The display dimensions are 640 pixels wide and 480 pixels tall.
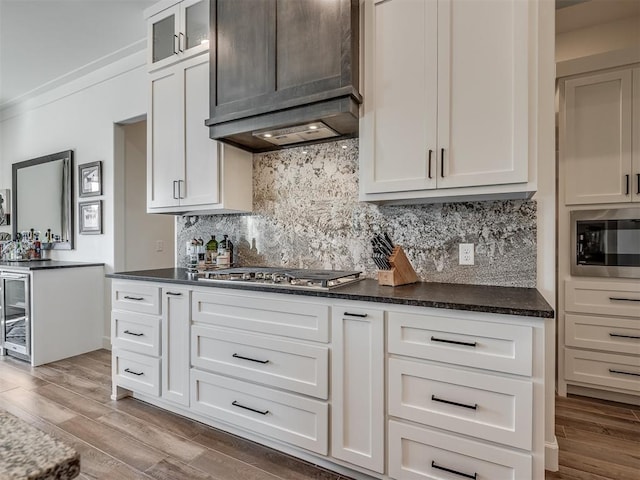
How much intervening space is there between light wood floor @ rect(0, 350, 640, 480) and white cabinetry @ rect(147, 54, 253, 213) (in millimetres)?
1462

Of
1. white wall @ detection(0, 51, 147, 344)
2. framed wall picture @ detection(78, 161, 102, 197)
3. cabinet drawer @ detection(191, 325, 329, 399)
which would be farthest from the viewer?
framed wall picture @ detection(78, 161, 102, 197)

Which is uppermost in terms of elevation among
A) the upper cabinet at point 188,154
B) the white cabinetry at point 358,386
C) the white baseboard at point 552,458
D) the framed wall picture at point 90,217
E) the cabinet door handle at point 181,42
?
the cabinet door handle at point 181,42

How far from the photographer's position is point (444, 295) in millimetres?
1657

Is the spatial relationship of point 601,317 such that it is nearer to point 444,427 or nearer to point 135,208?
point 444,427

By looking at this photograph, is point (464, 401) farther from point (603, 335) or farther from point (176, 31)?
point (176, 31)

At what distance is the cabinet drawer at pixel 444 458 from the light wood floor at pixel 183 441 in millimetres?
402

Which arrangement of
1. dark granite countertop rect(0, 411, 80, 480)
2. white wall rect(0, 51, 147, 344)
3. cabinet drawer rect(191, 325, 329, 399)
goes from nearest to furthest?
1. dark granite countertop rect(0, 411, 80, 480)
2. cabinet drawer rect(191, 325, 329, 399)
3. white wall rect(0, 51, 147, 344)

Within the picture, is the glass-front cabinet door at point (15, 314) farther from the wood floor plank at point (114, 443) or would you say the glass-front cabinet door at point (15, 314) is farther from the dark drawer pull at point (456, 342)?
the dark drawer pull at point (456, 342)

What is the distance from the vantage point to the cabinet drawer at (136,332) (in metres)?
2.37

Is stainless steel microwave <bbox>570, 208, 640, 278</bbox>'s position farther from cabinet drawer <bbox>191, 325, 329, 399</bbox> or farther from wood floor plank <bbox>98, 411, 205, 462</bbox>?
wood floor plank <bbox>98, 411, 205, 462</bbox>

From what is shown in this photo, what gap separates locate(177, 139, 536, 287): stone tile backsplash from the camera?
1963mm

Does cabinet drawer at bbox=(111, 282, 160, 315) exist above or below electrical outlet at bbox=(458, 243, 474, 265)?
below

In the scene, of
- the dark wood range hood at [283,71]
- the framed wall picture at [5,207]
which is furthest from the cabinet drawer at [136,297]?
the framed wall picture at [5,207]

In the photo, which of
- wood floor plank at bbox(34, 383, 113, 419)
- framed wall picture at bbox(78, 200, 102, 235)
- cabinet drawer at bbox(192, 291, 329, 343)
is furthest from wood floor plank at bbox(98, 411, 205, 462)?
framed wall picture at bbox(78, 200, 102, 235)
